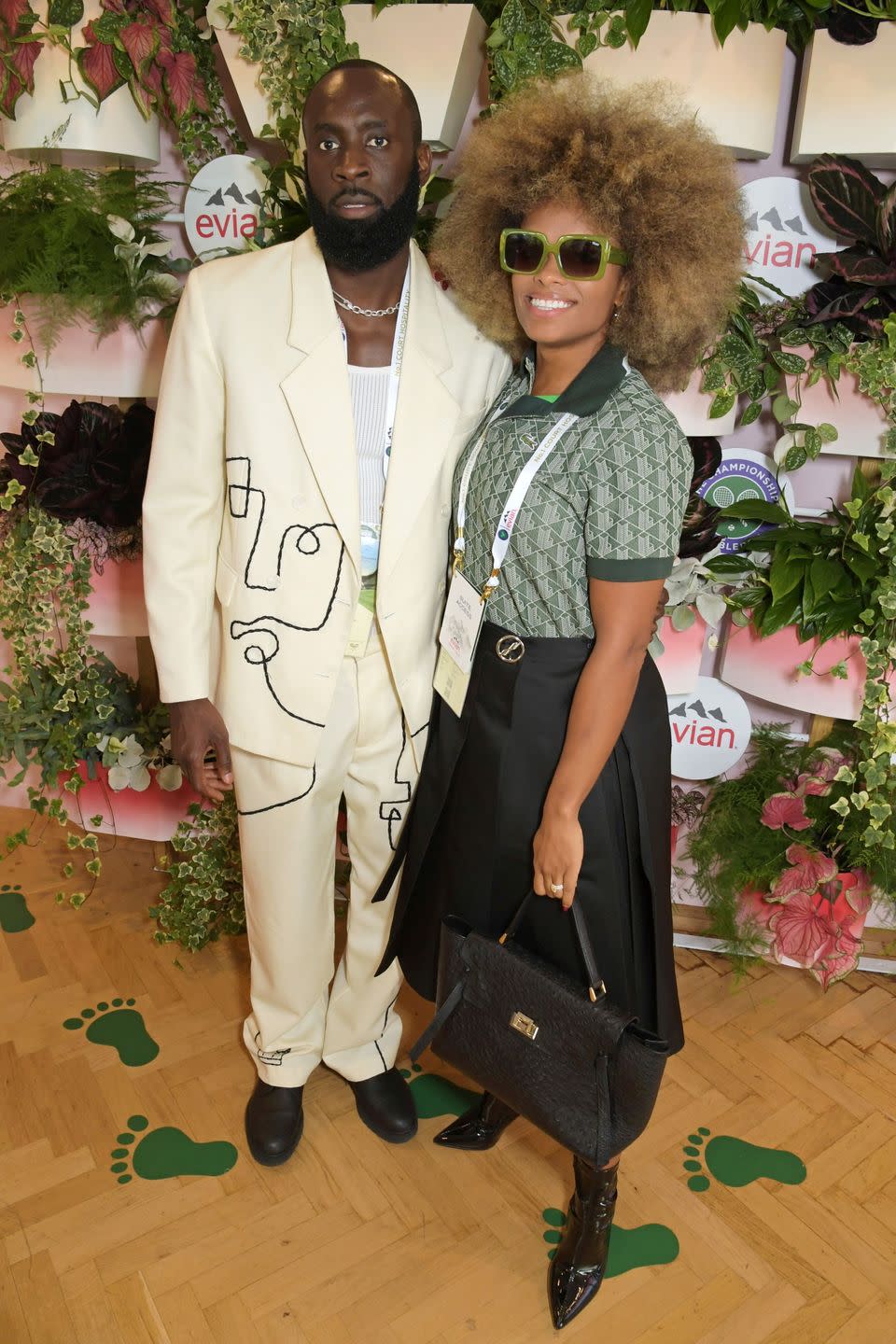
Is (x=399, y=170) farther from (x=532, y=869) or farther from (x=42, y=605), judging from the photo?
(x=42, y=605)

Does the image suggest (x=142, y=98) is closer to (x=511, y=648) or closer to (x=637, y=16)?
(x=637, y=16)

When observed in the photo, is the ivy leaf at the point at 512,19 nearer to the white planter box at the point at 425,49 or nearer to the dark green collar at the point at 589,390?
the white planter box at the point at 425,49

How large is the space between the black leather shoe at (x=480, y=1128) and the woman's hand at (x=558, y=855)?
0.72 m

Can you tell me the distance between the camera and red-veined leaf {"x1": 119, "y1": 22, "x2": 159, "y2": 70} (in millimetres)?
2094

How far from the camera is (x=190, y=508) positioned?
1.70m

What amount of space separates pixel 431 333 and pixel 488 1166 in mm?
1616

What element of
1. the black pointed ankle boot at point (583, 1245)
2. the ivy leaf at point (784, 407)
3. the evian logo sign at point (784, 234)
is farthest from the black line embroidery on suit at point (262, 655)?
the evian logo sign at point (784, 234)

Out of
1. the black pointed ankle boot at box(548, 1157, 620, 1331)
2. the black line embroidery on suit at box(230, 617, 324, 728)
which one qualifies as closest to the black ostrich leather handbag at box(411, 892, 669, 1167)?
the black pointed ankle boot at box(548, 1157, 620, 1331)

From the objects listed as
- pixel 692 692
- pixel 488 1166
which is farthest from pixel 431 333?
pixel 488 1166

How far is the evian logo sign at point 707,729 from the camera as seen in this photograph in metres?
2.58

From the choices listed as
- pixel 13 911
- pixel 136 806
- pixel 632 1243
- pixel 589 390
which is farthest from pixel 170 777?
pixel 589 390

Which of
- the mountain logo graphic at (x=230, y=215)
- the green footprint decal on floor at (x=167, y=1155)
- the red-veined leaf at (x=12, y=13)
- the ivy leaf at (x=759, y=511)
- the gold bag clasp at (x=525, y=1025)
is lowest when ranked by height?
the green footprint decal on floor at (x=167, y=1155)

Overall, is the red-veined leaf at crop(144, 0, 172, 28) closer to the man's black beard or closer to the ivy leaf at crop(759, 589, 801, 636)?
the man's black beard

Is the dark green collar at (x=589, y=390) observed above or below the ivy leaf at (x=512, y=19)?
below
